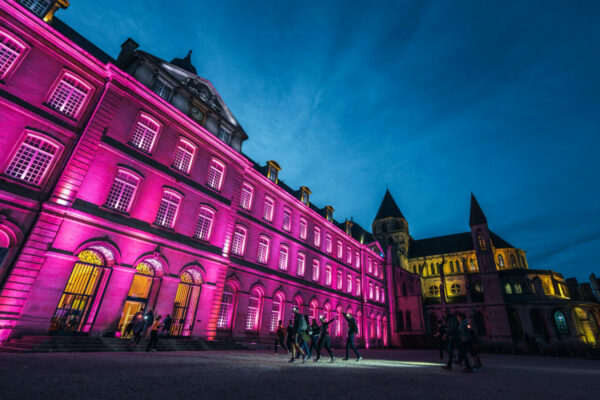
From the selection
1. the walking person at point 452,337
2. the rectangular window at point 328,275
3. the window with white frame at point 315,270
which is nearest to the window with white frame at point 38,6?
the walking person at point 452,337

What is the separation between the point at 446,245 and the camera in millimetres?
57000

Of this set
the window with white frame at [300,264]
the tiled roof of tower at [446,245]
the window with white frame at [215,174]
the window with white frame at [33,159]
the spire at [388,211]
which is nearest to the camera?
the window with white frame at [33,159]

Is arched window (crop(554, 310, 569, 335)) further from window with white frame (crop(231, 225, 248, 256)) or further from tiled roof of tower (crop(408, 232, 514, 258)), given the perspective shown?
window with white frame (crop(231, 225, 248, 256))

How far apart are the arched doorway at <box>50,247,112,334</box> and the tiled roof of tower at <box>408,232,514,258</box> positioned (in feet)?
185

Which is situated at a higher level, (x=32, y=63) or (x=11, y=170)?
(x=32, y=63)

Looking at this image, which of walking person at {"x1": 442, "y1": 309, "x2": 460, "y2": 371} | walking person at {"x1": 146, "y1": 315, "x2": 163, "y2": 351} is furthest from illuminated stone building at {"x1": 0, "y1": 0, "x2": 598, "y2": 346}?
walking person at {"x1": 442, "y1": 309, "x2": 460, "y2": 371}

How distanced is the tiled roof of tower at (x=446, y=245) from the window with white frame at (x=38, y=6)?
200 ft

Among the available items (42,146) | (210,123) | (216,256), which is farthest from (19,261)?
(210,123)

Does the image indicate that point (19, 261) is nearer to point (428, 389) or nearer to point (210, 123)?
point (210, 123)

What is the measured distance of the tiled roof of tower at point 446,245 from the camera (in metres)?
53.5

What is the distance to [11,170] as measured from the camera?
35.9ft

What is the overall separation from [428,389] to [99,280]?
45.3 ft

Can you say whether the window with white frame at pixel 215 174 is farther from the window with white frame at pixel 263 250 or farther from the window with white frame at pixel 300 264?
the window with white frame at pixel 300 264

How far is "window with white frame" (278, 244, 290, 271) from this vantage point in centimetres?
Answer: 2319
